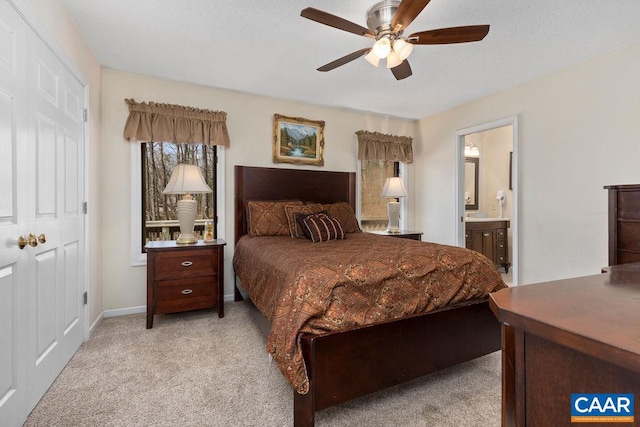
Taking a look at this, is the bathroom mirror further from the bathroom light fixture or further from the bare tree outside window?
the bare tree outside window

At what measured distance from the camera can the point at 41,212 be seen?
5.79 feet

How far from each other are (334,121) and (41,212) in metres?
3.33

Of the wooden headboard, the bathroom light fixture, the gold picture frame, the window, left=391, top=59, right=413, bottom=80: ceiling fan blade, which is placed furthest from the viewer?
the bathroom light fixture

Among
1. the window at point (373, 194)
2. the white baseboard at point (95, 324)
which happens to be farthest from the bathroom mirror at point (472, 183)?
A: the white baseboard at point (95, 324)

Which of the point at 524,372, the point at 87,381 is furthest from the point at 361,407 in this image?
the point at 87,381

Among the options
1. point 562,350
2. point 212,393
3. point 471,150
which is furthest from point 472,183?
point 562,350

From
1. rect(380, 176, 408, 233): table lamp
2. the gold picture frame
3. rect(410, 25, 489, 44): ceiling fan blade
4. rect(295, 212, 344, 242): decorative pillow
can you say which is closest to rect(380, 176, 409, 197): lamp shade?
rect(380, 176, 408, 233): table lamp

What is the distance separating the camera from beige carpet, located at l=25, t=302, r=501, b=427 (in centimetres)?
157

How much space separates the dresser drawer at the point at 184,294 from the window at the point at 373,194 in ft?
7.85

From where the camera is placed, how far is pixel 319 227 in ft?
9.82

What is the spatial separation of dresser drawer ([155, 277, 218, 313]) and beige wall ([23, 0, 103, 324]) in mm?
550

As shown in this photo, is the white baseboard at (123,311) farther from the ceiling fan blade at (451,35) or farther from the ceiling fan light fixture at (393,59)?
the ceiling fan blade at (451,35)

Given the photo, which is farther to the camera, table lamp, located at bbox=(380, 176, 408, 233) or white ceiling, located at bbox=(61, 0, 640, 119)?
table lamp, located at bbox=(380, 176, 408, 233)

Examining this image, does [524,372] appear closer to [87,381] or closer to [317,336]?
[317,336]
